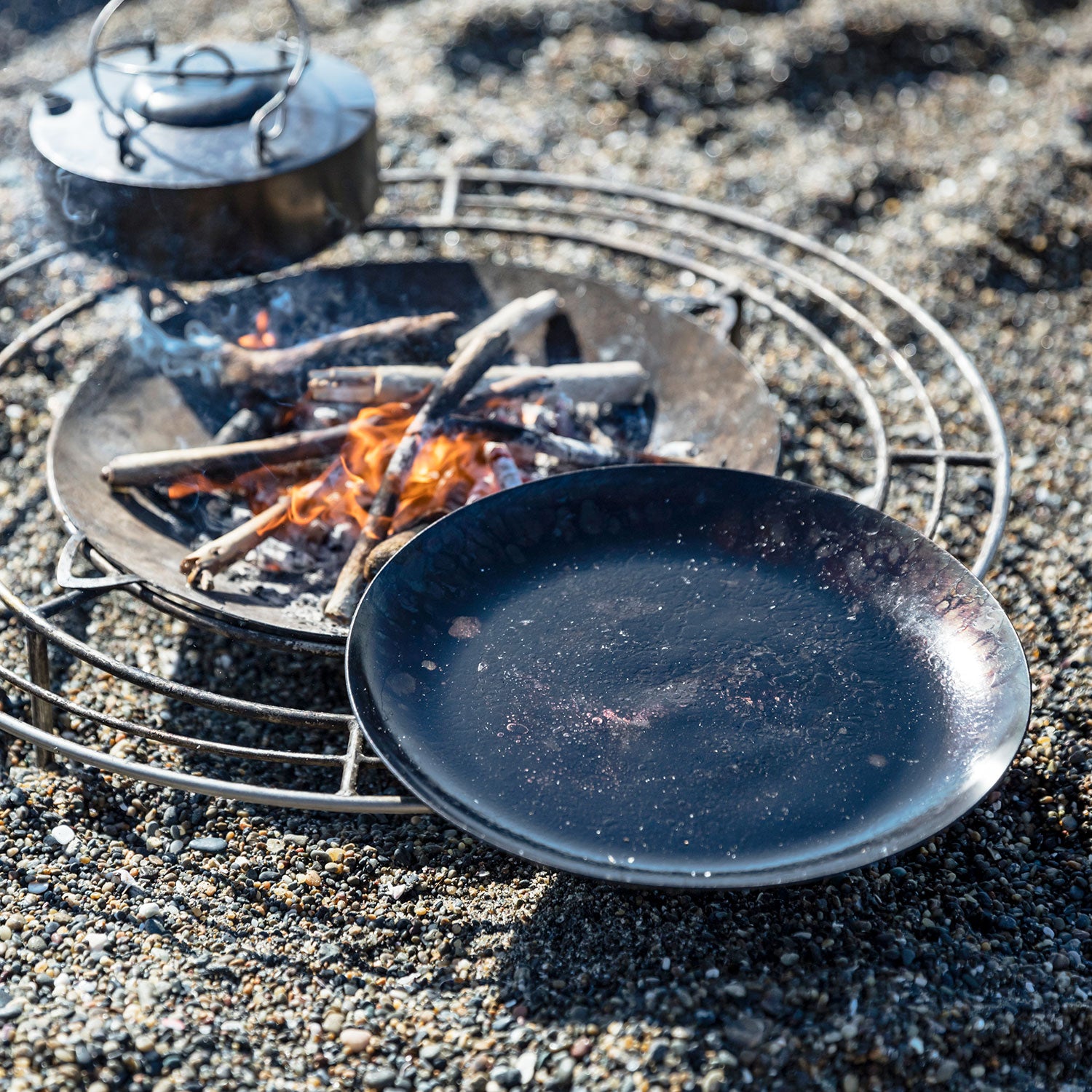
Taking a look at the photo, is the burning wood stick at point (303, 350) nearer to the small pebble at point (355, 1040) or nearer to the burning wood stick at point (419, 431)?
the burning wood stick at point (419, 431)

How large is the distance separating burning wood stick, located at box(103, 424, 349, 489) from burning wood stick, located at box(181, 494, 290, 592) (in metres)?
0.19

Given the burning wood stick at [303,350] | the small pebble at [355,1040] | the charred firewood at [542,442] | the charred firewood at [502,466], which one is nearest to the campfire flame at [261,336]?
the burning wood stick at [303,350]

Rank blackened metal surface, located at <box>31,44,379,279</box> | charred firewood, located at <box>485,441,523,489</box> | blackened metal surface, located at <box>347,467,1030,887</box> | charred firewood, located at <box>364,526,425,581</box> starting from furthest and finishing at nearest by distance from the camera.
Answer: charred firewood, located at <box>485,441,523,489</box> < blackened metal surface, located at <box>31,44,379,279</box> < charred firewood, located at <box>364,526,425,581</box> < blackened metal surface, located at <box>347,467,1030,887</box>

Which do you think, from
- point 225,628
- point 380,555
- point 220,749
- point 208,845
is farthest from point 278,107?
point 208,845

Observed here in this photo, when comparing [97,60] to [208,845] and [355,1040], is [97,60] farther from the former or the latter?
[355,1040]

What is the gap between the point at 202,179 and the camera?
3010 mm

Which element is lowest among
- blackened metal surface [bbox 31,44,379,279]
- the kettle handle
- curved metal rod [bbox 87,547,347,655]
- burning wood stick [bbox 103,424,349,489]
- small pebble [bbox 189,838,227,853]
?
small pebble [bbox 189,838,227,853]

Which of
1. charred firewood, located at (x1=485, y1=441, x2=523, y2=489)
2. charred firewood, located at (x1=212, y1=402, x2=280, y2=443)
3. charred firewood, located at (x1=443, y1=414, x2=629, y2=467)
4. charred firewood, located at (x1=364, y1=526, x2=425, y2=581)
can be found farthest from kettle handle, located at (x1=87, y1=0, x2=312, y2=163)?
charred firewood, located at (x1=364, y1=526, x2=425, y2=581)

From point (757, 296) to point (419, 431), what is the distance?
153 centimetres

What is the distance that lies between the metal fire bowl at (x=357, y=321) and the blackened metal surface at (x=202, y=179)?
1.59 feet

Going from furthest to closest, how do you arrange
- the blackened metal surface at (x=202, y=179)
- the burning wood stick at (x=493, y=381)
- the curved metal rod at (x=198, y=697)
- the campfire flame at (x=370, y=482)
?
the burning wood stick at (x=493, y=381) < the campfire flame at (x=370, y=482) < the blackened metal surface at (x=202, y=179) < the curved metal rod at (x=198, y=697)

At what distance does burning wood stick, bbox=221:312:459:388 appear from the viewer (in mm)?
3467

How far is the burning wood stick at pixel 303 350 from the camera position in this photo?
3.47 metres

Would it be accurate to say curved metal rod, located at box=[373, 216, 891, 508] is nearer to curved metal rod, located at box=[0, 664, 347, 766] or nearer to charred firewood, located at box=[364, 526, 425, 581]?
charred firewood, located at box=[364, 526, 425, 581]
